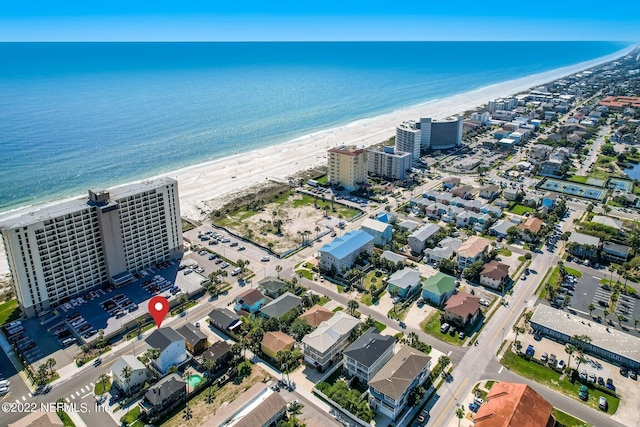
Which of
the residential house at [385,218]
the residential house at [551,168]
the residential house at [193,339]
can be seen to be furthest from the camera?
the residential house at [551,168]

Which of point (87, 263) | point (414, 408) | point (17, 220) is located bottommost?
point (414, 408)

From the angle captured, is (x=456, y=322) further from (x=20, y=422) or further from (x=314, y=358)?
(x=20, y=422)

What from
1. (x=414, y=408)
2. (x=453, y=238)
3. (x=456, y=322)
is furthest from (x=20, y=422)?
(x=453, y=238)

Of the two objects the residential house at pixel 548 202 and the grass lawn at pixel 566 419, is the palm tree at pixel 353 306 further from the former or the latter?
the residential house at pixel 548 202

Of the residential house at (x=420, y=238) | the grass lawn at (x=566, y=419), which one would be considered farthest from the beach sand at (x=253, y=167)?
the grass lawn at (x=566, y=419)

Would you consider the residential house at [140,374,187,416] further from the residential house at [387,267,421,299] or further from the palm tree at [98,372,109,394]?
the residential house at [387,267,421,299]

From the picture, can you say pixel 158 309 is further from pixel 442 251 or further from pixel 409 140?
pixel 409 140
